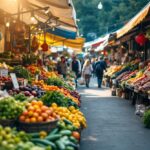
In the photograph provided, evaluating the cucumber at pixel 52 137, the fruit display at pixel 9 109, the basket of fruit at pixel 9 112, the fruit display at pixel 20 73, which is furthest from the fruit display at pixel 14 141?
the fruit display at pixel 20 73

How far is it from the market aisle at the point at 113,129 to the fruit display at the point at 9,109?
2.65 m

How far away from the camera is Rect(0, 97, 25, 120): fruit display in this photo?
5191 millimetres

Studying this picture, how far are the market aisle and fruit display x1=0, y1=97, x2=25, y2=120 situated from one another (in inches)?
104

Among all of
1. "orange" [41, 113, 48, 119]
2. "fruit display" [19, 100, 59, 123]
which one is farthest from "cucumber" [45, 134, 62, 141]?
"orange" [41, 113, 48, 119]

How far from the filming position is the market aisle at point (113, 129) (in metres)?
7.94

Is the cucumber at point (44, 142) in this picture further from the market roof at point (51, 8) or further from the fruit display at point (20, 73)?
the fruit display at point (20, 73)

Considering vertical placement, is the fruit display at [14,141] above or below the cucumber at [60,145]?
above

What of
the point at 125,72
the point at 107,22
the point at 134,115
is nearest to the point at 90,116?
the point at 134,115

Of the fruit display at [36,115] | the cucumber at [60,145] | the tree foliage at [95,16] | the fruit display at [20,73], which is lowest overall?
the cucumber at [60,145]

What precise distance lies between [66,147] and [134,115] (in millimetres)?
7552

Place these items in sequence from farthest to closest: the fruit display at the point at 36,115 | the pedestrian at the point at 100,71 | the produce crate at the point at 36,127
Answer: the pedestrian at the point at 100,71, the fruit display at the point at 36,115, the produce crate at the point at 36,127

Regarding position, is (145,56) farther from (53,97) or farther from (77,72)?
(53,97)

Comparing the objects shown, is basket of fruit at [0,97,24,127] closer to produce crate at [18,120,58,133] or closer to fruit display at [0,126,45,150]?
produce crate at [18,120,58,133]

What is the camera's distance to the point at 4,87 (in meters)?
8.49
